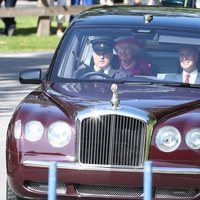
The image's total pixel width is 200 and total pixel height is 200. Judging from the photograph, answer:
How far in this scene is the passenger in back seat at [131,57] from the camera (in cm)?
868

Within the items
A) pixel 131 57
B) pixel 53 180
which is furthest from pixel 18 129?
pixel 53 180

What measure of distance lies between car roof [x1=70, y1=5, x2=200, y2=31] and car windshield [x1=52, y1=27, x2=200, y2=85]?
0.10 m

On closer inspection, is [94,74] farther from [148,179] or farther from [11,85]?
[11,85]

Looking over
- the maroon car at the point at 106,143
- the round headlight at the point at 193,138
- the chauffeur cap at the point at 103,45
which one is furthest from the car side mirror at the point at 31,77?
the round headlight at the point at 193,138

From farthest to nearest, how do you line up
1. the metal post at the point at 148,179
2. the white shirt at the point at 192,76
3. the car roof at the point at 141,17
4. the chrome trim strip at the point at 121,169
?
the car roof at the point at 141,17 < the white shirt at the point at 192,76 < the chrome trim strip at the point at 121,169 < the metal post at the point at 148,179

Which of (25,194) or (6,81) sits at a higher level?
(25,194)

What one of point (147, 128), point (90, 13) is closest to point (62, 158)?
point (147, 128)

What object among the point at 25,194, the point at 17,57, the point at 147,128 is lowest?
the point at 17,57

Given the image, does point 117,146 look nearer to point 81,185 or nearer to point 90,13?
point 81,185

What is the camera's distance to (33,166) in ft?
24.6

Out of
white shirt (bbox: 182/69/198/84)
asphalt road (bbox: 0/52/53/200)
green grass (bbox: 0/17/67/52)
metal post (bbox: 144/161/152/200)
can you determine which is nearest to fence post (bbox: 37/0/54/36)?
green grass (bbox: 0/17/67/52)

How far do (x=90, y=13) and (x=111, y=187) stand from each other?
2590 millimetres

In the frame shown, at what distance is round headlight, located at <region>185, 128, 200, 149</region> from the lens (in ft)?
24.4

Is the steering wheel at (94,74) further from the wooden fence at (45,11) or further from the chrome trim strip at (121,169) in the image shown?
the wooden fence at (45,11)
